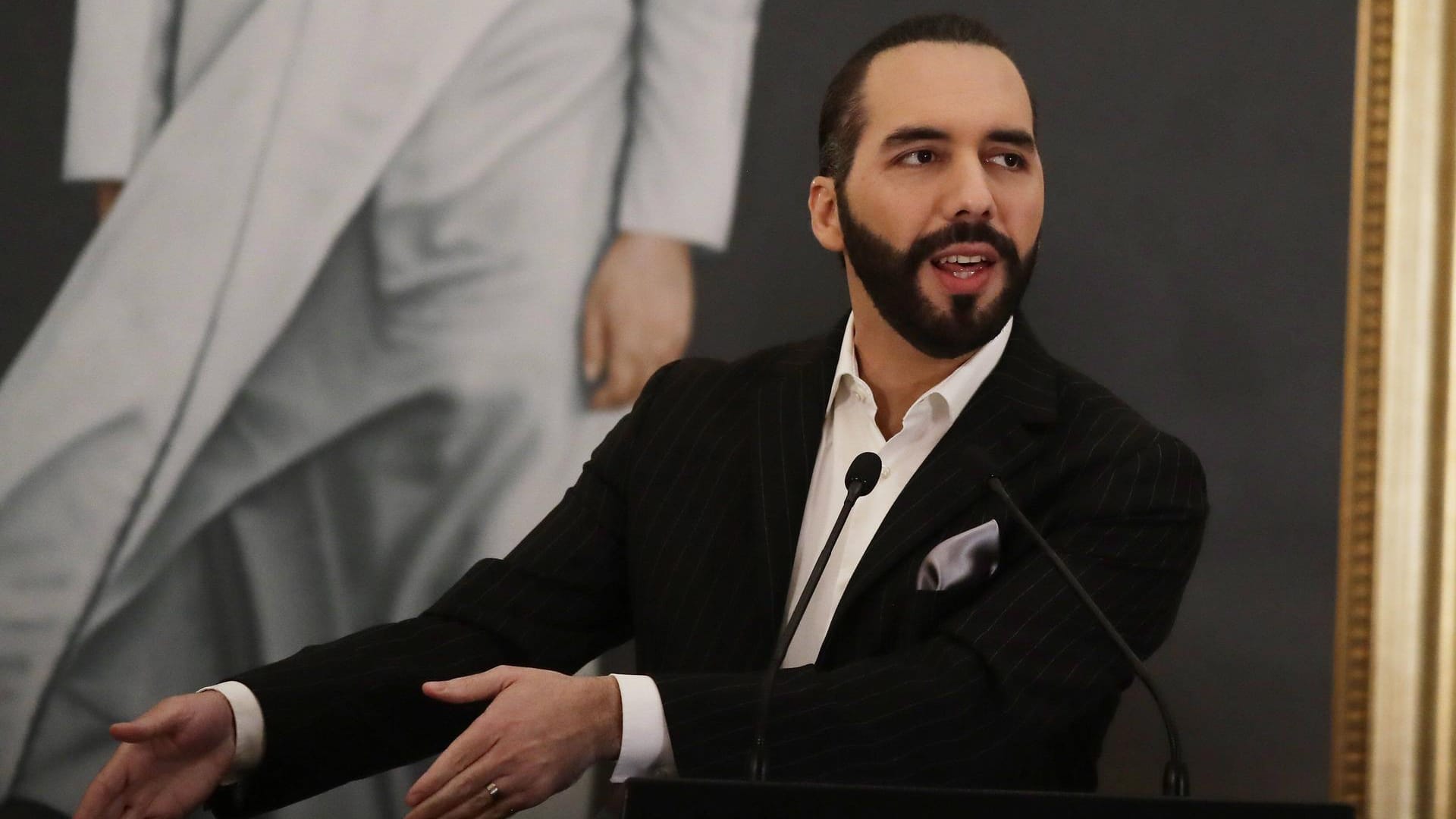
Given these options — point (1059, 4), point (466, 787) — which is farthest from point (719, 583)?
point (1059, 4)

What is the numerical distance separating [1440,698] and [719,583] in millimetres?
1045

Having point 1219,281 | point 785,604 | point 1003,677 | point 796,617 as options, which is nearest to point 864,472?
point 796,617

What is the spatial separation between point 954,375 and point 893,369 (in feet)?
0.36

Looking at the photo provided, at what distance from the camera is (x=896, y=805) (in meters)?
1.05

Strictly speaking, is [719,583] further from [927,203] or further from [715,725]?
[927,203]

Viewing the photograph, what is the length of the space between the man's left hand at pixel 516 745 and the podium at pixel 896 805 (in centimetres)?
31

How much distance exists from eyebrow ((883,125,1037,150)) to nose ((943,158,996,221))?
0.04 m

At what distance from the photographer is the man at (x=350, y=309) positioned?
2.14 meters

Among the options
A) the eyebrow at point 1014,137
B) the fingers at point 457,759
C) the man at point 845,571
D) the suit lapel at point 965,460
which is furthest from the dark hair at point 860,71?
the fingers at point 457,759

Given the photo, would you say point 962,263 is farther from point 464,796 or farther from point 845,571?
point 464,796

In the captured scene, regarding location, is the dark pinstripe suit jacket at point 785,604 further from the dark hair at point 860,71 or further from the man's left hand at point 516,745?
the dark hair at point 860,71

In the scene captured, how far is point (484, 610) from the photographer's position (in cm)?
186

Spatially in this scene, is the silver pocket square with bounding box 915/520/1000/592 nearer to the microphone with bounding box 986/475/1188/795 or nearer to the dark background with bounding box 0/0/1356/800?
the microphone with bounding box 986/475/1188/795

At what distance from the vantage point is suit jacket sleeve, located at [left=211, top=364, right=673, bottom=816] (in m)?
1.59
